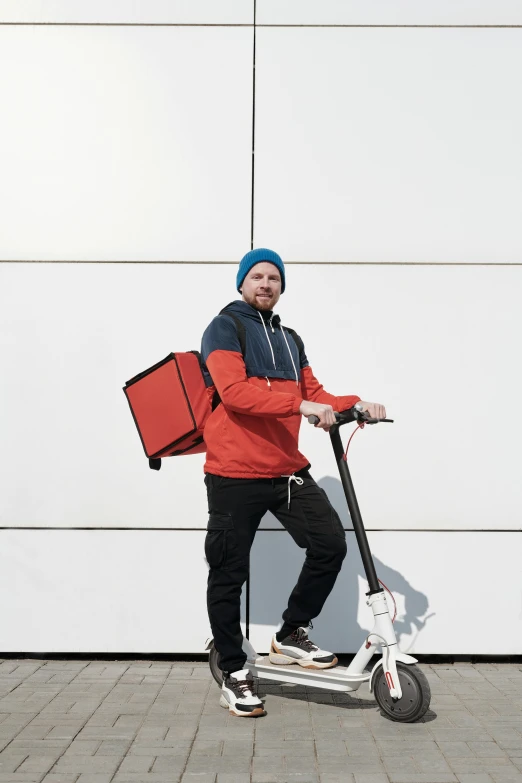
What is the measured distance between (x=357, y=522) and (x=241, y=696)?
3.16 feet

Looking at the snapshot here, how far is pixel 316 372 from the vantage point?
4980 millimetres

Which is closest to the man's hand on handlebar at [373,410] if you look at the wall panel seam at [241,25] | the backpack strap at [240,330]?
the backpack strap at [240,330]

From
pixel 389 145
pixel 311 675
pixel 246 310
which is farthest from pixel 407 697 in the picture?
pixel 389 145

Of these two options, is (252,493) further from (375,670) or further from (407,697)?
(407,697)

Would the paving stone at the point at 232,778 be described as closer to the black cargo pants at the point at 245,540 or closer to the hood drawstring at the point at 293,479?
the black cargo pants at the point at 245,540

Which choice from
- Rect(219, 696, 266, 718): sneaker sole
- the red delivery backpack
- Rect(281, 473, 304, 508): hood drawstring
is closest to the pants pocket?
Rect(281, 473, 304, 508): hood drawstring

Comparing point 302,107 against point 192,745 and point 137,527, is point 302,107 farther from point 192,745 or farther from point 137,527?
point 192,745

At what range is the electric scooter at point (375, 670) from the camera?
361 cm

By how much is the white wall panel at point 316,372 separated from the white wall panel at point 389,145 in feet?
0.73

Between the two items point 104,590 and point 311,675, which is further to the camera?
point 104,590

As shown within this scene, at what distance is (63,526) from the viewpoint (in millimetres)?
4977

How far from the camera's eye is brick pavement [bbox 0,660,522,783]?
10.2 ft

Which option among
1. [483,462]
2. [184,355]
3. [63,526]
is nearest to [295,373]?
[184,355]

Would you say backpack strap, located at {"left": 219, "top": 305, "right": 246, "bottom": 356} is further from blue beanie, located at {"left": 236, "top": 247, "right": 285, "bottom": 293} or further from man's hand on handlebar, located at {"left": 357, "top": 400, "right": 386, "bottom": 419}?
man's hand on handlebar, located at {"left": 357, "top": 400, "right": 386, "bottom": 419}
